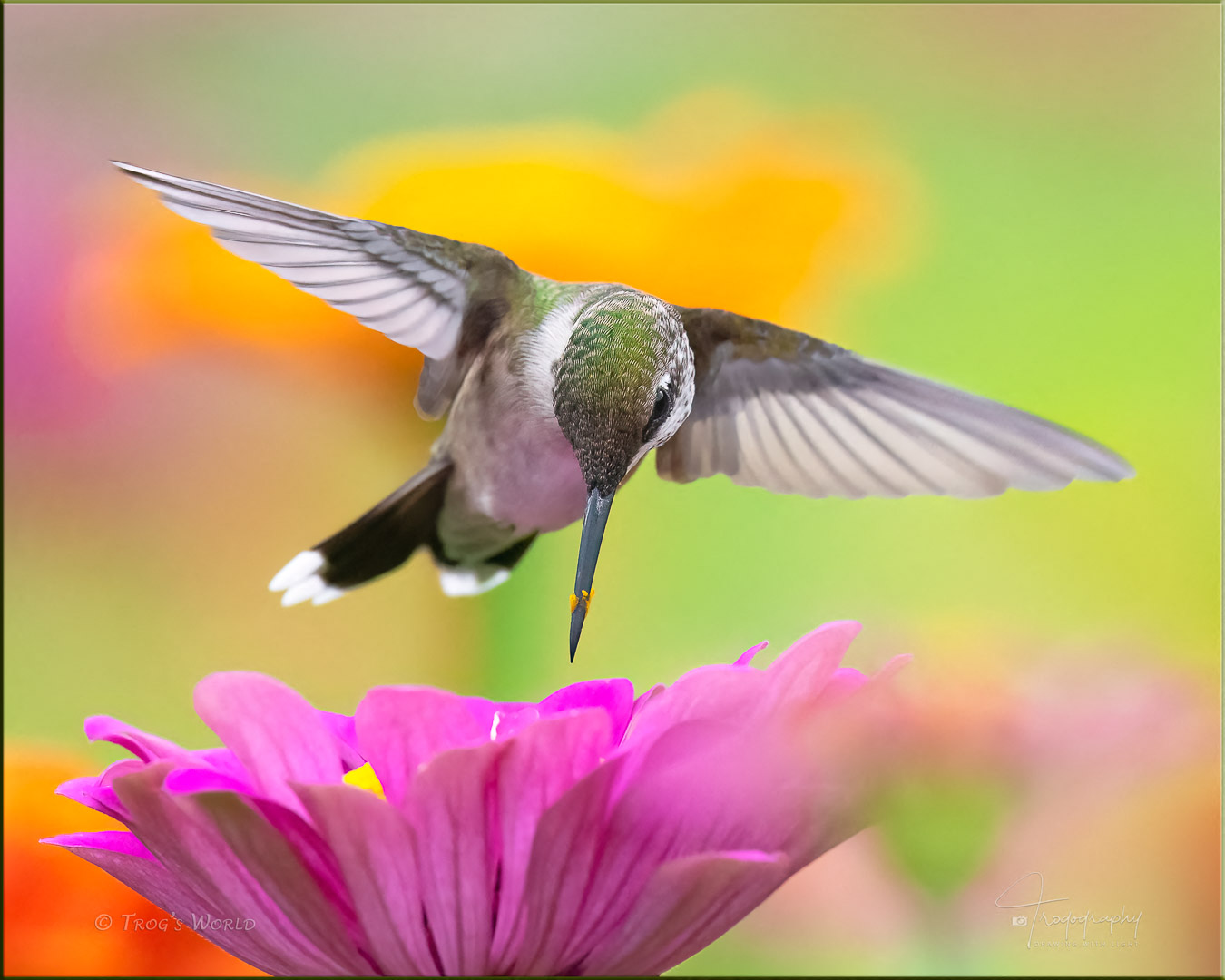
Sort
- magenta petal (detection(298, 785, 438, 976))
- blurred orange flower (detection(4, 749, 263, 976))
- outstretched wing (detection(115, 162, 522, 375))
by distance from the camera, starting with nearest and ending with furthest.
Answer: magenta petal (detection(298, 785, 438, 976)) < outstretched wing (detection(115, 162, 522, 375)) < blurred orange flower (detection(4, 749, 263, 976))

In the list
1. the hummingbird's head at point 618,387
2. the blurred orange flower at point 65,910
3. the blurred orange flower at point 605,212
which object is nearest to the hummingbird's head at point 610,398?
the hummingbird's head at point 618,387

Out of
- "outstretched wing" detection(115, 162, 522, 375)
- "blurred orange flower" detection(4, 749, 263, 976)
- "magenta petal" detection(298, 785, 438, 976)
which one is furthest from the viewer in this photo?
"blurred orange flower" detection(4, 749, 263, 976)

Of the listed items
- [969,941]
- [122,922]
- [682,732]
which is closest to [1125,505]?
[969,941]

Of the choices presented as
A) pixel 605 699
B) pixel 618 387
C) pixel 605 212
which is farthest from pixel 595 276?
pixel 605 699

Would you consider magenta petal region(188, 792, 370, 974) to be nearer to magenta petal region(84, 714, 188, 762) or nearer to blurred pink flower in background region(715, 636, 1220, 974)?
magenta petal region(84, 714, 188, 762)

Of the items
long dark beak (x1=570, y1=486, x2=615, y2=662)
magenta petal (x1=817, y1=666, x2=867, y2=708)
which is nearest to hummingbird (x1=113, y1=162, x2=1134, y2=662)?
long dark beak (x1=570, y1=486, x2=615, y2=662)

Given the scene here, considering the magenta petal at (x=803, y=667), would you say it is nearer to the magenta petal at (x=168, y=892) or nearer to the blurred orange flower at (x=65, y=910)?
the magenta petal at (x=168, y=892)
